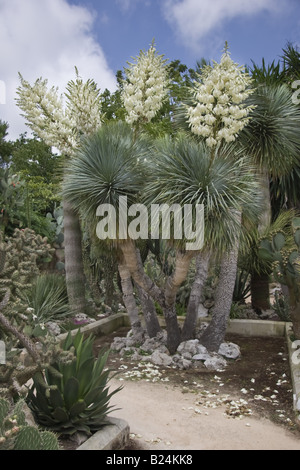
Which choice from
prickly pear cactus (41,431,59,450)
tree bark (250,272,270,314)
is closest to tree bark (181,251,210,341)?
tree bark (250,272,270,314)

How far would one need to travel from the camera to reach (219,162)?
533 cm

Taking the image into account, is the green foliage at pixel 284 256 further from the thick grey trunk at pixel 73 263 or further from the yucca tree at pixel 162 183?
the thick grey trunk at pixel 73 263

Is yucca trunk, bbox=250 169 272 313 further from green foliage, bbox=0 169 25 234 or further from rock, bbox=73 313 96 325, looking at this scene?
green foliage, bbox=0 169 25 234

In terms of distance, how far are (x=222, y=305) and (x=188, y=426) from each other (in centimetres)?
276

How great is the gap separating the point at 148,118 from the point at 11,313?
3.15m

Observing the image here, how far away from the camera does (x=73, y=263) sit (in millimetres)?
7938

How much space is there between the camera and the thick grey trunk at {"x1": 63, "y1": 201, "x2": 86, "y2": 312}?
7.88m

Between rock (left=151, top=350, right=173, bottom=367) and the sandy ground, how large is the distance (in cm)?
Answer: 96

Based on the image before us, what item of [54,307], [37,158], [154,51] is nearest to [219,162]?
[154,51]

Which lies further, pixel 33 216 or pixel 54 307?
pixel 33 216

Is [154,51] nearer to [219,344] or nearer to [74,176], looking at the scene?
[74,176]

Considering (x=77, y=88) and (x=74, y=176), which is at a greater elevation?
(x=77, y=88)

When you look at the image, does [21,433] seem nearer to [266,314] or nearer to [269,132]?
[269,132]

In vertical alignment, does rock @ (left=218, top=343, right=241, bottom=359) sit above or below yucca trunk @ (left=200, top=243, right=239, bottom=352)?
below
